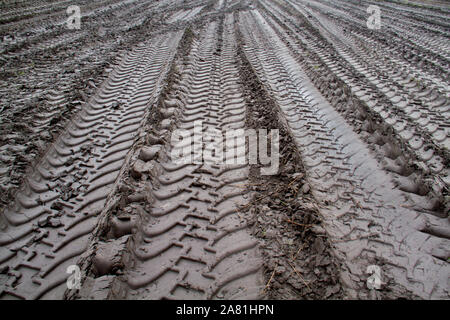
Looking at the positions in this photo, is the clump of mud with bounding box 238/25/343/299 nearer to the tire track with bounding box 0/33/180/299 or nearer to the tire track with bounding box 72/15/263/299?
the tire track with bounding box 72/15/263/299

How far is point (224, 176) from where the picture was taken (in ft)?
10.3

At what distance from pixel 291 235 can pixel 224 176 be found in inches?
42.1

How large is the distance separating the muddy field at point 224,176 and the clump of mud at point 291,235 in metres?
0.01

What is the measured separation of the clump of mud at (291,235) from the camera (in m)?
1.98

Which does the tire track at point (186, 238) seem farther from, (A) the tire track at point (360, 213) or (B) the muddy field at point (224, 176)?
(A) the tire track at point (360, 213)

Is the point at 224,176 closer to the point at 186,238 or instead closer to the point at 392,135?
the point at 186,238

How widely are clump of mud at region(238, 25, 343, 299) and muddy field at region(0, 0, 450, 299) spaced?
12mm

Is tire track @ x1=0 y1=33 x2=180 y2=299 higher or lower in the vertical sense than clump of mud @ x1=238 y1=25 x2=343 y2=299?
higher

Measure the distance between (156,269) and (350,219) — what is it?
181 centimetres

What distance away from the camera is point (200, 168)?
323cm

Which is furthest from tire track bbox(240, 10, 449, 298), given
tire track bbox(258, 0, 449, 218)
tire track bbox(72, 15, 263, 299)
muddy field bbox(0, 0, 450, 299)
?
tire track bbox(72, 15, 263, 299)

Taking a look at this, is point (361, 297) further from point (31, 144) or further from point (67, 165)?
point (31, 144)

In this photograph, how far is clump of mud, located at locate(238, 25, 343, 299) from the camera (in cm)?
198
